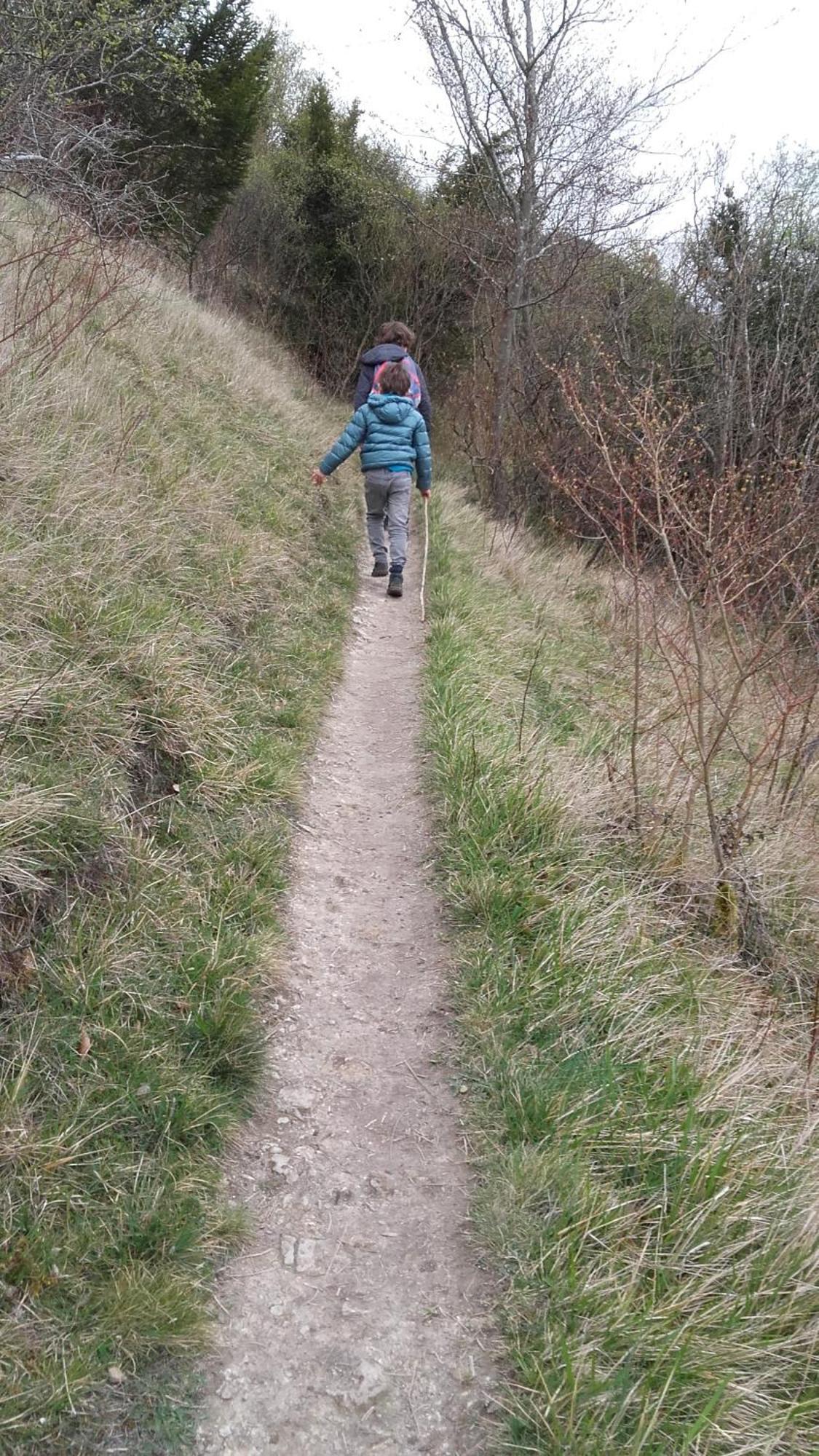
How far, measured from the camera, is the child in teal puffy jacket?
742 centimetres

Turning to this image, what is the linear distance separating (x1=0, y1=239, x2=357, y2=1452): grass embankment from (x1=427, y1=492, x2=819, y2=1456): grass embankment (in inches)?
31.0

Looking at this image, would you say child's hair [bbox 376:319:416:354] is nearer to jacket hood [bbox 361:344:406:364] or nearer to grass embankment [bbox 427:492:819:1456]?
jacket hood [bbox 361:344:406:364]

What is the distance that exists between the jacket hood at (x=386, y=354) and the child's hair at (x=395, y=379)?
107cm

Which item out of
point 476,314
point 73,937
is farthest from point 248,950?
point 476,314

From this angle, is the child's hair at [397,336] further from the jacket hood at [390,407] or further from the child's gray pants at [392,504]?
the child's gray pants at [392,504]

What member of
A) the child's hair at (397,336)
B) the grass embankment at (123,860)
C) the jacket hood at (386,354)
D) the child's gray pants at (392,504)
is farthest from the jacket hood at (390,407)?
the grass embankment at (123,860)

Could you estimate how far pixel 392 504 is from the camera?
25.0ft

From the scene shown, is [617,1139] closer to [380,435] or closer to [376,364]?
[380,435]

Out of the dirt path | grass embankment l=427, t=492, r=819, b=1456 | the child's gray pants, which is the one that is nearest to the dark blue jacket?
the child's gray pants

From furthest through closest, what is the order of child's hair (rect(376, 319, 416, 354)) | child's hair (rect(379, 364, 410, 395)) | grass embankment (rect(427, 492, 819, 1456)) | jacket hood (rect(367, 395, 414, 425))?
child's hair (rect(376, 319, 416, 354))
jacket hood (rect(367, 395, 414, 425))
child's hair (rect(379, 364, 410, 395))
grass embankment (rect(427, 492, 819, 1456))

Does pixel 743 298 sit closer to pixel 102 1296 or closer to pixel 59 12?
pixel 59 12

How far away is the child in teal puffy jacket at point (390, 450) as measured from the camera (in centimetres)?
742

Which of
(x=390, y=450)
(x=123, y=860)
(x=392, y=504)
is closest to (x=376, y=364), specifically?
(x=390, y=450)

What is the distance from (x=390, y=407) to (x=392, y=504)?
0.80 meters
